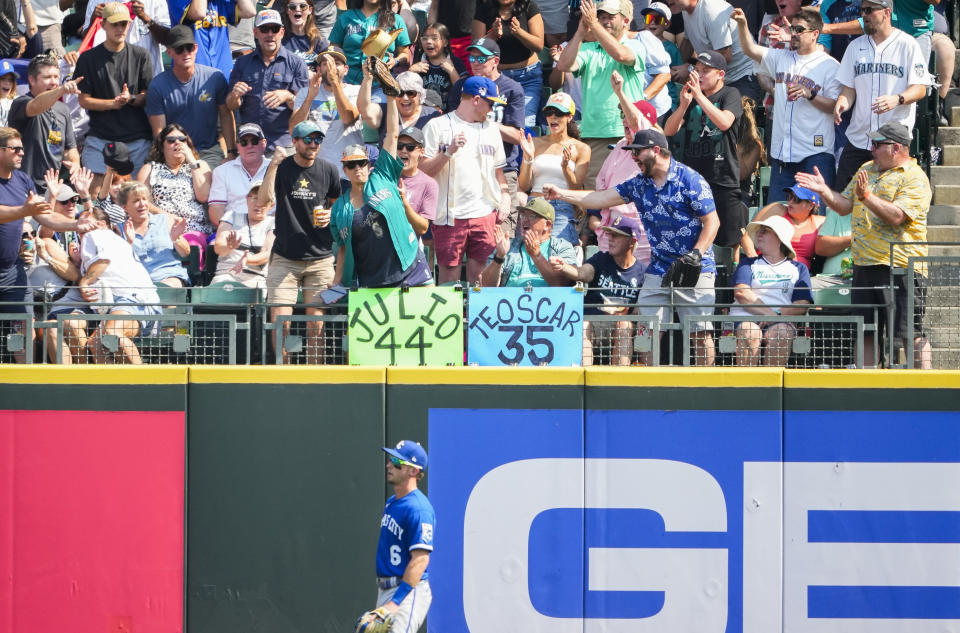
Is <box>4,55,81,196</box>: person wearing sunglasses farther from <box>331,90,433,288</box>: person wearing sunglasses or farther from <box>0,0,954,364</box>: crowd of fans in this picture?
<box>331,90,433,288</box>: person wearing sunglasses

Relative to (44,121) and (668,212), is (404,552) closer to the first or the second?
(668,212)

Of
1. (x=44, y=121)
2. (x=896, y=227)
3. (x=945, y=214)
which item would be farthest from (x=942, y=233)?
(x=44, y=121)

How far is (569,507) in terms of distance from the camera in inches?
354

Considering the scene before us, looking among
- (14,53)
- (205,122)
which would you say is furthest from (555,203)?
(14,53)

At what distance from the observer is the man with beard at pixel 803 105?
A: 11.6 meters

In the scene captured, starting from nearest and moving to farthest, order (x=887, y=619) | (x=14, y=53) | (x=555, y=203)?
(x=887, y=619), (x=555, y=203), (x=14, y=53)

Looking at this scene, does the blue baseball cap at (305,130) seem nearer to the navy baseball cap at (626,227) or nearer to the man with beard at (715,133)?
the navy baseball cap at (626,227)

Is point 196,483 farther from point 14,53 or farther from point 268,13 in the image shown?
point 14,53

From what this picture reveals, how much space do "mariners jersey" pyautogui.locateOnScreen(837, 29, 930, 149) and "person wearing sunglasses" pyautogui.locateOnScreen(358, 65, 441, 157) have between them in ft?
12.1

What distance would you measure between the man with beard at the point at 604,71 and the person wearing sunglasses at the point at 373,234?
3139 millimetres

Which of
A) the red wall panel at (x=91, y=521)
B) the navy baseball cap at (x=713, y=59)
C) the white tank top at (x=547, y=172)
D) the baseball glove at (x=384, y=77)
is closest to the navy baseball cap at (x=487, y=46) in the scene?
the white tank top at (x=547, y=172)

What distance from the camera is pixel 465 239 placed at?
11203 millimetres

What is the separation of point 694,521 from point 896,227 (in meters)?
2.49

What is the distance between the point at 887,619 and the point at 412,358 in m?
3.55
